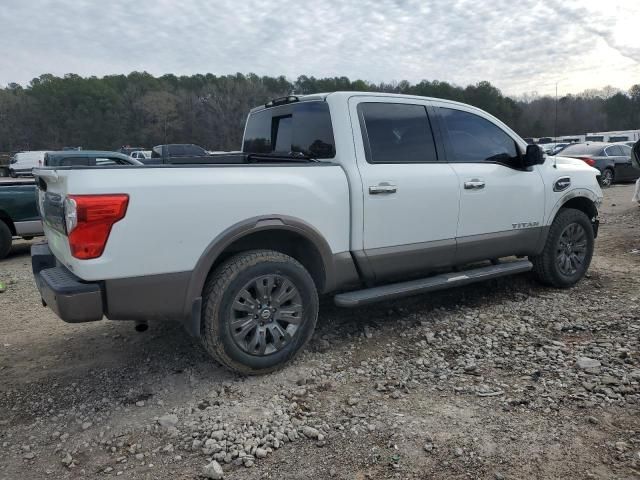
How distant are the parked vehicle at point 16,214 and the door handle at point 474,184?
6827 mm

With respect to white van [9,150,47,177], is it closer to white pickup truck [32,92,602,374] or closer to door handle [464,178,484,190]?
white pickup truck [32,92,602,374]

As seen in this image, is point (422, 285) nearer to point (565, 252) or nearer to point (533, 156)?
point (533, 156)

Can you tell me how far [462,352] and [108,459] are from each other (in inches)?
103

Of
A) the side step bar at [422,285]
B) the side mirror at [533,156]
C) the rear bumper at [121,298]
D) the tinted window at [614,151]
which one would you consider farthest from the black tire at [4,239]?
the tinted window at [614,151]

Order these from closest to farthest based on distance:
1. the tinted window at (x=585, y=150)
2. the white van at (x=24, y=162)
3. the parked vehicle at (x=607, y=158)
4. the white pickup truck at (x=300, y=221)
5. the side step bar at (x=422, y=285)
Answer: the white pickup truck at (x=300, y=221) → the side step bar at (x=422, y=285) → the parked vehicle at (x=607, y=158) → the tinted window at (x=585, y=150) → the white van at (x=24, y=162)

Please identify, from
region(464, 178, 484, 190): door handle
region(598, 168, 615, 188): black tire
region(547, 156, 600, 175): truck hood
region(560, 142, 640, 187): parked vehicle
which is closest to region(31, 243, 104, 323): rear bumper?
region(464, 178, 484, 190): door handle

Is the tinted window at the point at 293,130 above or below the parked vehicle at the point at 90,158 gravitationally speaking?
above

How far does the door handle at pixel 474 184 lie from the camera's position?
15.3 ft

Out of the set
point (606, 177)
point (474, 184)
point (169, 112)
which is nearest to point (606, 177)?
point (606, 177)

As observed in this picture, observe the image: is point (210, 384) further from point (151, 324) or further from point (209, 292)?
point (151, 324)

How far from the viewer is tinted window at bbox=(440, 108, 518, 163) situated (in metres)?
→ 4.78

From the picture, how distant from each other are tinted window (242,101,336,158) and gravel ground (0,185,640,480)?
5.29 ft

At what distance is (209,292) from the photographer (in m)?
3.46

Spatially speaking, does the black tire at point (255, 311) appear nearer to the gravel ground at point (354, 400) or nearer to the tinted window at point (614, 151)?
the gravel ground at point (354, 400)
